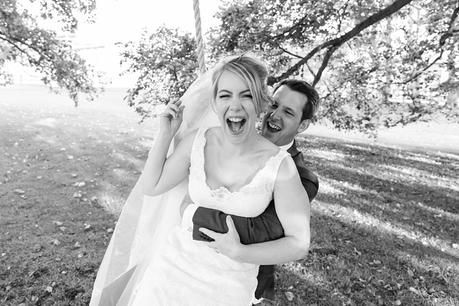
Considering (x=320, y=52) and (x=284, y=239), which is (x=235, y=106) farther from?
(x=320, y=52)

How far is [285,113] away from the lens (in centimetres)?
240

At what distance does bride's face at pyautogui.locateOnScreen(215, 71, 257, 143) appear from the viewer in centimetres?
200

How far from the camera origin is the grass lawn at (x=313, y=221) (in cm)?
440

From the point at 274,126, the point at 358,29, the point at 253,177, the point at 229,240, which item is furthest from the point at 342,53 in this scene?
the point at 229,240

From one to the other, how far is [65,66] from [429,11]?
26.4 feet

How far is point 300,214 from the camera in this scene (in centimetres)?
189

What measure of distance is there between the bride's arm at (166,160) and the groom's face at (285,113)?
0.54m

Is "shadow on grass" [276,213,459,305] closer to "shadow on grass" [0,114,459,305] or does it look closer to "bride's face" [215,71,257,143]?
"shadow on grass" [0,114,459,305]

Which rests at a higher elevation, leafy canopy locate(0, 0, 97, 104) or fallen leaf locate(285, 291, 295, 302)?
leafy canopy locate(0, 0, 97, 104)

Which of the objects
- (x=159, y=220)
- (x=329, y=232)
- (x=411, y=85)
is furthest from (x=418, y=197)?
(x=159, y=220)

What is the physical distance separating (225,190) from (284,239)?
0.41 metres

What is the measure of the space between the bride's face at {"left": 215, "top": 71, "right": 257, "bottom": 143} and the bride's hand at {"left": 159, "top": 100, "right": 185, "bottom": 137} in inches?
12.8

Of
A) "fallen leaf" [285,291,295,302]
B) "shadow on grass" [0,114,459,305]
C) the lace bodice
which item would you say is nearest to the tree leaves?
"shadow on grass" [0,114,459,305]

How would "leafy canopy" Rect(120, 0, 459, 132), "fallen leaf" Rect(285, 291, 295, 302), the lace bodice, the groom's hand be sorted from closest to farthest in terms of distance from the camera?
1. the groom's hand
2. the lace bodice
3. "fallen leaf" Rect(285, 291, 295, 302)
4. "leafy canopy" Rect(120, 0, 459, 132)
